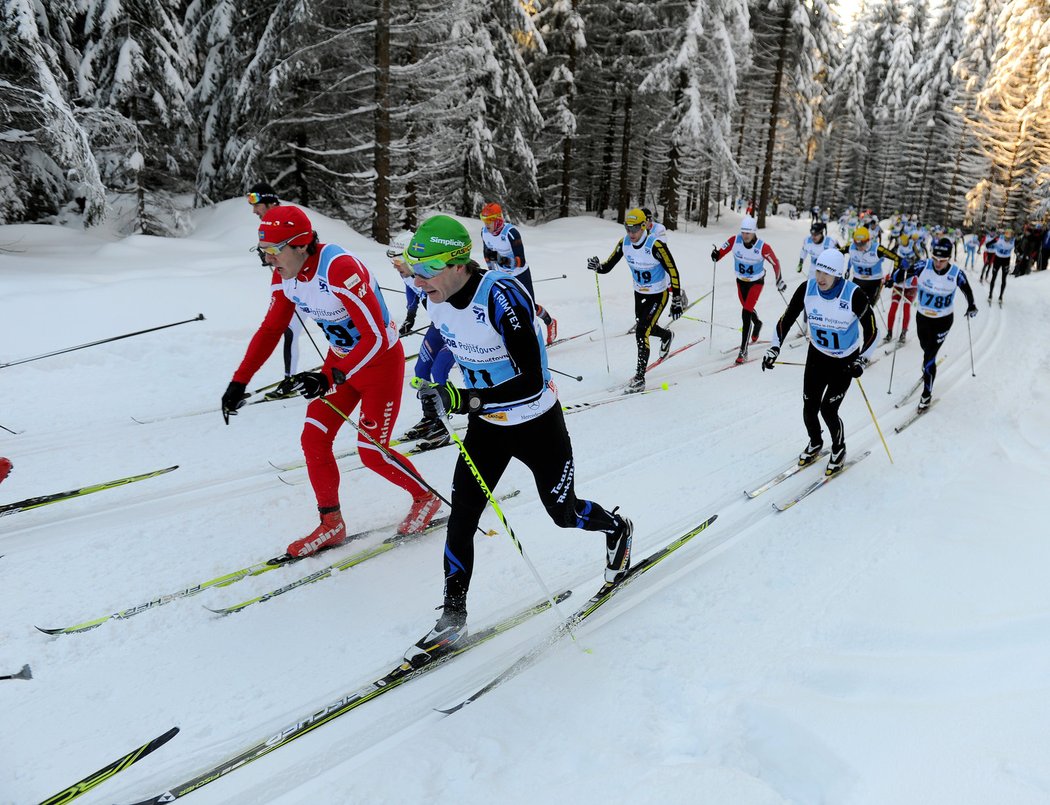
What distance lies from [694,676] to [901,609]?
5.07ft

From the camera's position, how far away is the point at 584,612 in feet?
13.5

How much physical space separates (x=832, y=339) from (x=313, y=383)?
4.81 meters

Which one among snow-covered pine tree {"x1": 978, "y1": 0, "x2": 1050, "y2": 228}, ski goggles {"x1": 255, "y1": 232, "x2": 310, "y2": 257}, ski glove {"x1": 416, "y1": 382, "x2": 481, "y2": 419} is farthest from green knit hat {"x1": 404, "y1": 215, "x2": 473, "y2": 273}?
snow-covered pine tree {"x1": 978, "y1": 0, "x2": 1050, "y2": 228}

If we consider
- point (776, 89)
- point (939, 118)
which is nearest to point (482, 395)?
point (776, 89)

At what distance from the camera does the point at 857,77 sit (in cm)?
5150

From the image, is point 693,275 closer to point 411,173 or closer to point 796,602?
point 411,173

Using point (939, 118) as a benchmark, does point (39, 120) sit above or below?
below

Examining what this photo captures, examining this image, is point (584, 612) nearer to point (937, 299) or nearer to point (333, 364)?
point (333, 364)

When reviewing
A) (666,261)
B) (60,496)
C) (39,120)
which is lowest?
(60,496)

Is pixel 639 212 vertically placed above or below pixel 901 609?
above

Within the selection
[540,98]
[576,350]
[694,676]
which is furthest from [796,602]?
[540,98]

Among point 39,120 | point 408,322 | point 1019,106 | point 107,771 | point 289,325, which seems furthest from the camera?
point 1019,106

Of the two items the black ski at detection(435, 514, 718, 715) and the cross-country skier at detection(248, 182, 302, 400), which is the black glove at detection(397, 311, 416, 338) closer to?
the cross-country skier at detection(248, 182, 302, 400)

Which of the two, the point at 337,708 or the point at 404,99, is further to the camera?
the point at 404,99
